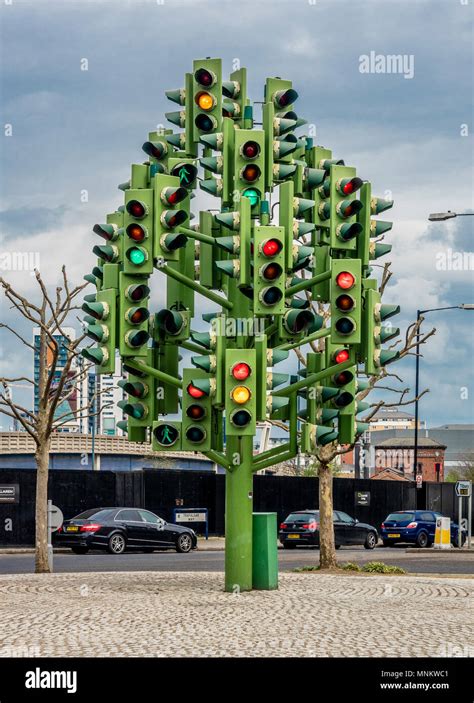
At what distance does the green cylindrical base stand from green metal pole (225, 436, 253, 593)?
23 cm

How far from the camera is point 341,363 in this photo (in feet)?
51.8

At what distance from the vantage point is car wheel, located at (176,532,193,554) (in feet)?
114

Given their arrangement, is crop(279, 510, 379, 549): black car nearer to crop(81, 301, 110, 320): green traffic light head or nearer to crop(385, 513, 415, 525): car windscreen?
crop(385, 513, 415, 525): car windscreen

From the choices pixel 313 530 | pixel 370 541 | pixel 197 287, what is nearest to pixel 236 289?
pixel 197 287

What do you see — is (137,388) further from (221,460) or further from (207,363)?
(207,363)

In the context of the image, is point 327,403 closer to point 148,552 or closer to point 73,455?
point 148,552

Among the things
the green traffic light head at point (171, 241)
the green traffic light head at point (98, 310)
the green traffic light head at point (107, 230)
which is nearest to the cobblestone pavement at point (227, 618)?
the green traffic light head at point (98, 310)

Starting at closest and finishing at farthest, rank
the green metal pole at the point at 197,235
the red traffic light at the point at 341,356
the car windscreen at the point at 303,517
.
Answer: the green metal pole at the point at 197,235 → the red traffic light at the point at 341,356 → the car windscreen at the point at 303,517

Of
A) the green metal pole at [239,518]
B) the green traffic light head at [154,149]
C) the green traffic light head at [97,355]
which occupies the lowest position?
the green metal pole at [239,518]

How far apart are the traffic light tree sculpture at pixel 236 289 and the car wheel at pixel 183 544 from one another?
17709 mm

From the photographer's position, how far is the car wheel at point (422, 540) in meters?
40.8

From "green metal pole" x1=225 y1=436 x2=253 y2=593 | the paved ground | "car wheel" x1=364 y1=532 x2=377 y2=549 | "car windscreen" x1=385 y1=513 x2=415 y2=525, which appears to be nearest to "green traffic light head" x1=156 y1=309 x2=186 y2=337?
"green metal pole" x1=225 y1=436 x2=253 y2=593

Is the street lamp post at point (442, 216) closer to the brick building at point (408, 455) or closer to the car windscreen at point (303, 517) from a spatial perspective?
the car windscreen at point (303, 517)

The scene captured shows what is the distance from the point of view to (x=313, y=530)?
36.7 meters
